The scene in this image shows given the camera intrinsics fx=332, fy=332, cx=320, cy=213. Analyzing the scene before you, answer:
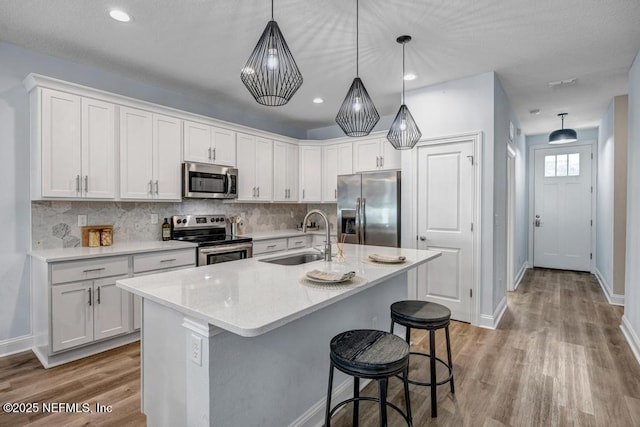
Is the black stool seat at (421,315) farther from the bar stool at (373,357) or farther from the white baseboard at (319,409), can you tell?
the white baseboard at (319,409)

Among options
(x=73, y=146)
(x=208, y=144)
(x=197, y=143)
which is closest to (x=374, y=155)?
(x=208, y=144)

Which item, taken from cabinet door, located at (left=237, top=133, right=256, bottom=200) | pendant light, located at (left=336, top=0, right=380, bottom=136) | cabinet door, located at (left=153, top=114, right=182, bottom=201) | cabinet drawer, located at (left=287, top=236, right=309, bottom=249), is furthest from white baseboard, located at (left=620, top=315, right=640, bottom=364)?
cabinet door, located at (left=153, top=114, right=182, bottom=201)

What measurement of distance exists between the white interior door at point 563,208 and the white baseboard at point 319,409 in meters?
6.17

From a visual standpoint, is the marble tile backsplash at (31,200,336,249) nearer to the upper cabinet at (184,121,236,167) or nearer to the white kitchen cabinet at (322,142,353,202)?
the upper cabinet at (184,121,236,167)

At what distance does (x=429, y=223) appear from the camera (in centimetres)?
393

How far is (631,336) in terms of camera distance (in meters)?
3.11

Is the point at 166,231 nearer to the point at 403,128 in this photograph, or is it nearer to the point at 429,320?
the point at 403,128

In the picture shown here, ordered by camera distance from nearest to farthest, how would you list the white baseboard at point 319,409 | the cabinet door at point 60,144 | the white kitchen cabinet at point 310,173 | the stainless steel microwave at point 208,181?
the white baseboard at point 319,409 < the cabinet door at point 60,144 < the stainless steel microwave at point 208,181 < the white kitchen cabinet at point 310,173

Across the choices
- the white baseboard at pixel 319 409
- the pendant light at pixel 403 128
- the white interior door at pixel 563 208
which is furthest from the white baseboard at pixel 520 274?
the white baseboard at pixel 319 409

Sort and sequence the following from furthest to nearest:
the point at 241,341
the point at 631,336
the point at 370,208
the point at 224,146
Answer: the point at 370,208
the point at 224,146
the point at 631,336
the point at 241,341

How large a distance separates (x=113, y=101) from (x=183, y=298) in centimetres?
268

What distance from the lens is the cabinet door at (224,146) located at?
416 centimetres

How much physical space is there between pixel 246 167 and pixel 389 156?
2.00 metres

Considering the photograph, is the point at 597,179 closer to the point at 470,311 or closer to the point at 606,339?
the point at 606,339
